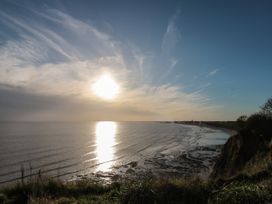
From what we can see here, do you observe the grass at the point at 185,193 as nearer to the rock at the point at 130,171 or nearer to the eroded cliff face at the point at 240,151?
the eroded cliff face at the point at 240,151

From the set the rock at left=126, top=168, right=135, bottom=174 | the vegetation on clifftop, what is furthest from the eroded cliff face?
the rock at left=126, top=168, right=135, bottom=174

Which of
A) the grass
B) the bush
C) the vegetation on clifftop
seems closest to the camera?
the grass

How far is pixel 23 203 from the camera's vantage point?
404 inches

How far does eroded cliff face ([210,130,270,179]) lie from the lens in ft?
59.9

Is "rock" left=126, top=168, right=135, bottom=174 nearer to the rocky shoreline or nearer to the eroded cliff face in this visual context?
the rocky shoreline

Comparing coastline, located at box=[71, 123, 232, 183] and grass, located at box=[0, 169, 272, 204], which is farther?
coastline, located at box=[71, 123, 232, 183]

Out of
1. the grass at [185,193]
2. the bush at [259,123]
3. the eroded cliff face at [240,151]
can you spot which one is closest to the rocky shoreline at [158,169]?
the eroded cliff face at [240,151]

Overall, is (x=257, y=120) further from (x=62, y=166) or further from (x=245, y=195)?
(x=245, y=195)

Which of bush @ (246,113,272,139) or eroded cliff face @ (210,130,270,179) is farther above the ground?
bush @ (246,113,272,139)

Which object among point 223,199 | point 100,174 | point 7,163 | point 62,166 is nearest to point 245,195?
point 223,199

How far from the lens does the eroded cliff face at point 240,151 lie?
1825 cm

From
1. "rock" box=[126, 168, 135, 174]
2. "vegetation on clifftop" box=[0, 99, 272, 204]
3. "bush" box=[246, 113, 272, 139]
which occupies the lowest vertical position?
"rock" box=[126, 168, 135, 174]

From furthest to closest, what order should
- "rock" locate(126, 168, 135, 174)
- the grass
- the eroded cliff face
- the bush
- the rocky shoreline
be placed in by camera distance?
1. the bush
2. "rock" locate(126, 168, 135, 174)
3. the rocky shoreline
4. the eroded cliff face
5. the grass

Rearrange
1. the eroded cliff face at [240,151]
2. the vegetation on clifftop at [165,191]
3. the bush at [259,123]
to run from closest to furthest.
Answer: the vegetation on clifftop at [165,191] < the eroded cliff face at [240,151] < the bush at [259,123]
